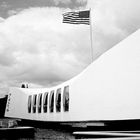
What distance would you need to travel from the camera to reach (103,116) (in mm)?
14320

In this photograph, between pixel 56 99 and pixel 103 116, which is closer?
pixel 103 116

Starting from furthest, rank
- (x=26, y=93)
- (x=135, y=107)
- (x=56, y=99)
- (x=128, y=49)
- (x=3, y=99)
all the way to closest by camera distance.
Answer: (x=3, y=99)
(x=26, y=93)
(x=56, y=99)
(x=128, y=49)
(x=135, y=107)

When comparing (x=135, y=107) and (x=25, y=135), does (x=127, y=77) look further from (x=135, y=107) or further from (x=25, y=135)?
(x=25, y=135)

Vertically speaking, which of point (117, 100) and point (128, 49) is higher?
point (128, 49)

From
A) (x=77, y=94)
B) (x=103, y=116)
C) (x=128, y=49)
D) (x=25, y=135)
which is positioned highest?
(x=128, y=49)

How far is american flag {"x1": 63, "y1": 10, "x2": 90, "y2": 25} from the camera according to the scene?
18.3 meters

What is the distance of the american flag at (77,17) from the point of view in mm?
18344

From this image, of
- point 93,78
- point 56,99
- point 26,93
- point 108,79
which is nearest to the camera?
point 108,79

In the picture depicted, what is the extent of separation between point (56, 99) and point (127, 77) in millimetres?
10167

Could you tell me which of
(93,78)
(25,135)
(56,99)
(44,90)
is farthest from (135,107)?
(44,90)

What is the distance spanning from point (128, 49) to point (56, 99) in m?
10.4

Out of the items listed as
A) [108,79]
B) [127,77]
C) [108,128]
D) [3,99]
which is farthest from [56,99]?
[3,99]

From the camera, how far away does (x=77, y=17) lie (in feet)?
60.8

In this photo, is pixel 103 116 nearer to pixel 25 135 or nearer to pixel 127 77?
pixel 127 77
